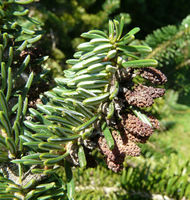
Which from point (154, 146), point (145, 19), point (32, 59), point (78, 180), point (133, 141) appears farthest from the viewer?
point (145, 19)

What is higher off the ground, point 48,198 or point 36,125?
point 36,125

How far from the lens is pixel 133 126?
0.42 metres

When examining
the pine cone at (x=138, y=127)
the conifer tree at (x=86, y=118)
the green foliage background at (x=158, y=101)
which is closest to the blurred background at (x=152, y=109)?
the green foliage background at (x=158, y=101)

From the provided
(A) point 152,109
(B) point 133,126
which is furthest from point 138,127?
(A) point 152,109

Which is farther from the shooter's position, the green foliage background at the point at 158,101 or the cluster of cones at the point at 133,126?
the green foliage background at the point at 158,101

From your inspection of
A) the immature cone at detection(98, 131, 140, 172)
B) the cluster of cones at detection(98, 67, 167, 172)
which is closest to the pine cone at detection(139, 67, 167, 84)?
the cluster of cones at detection(98, 67, 167, 172)

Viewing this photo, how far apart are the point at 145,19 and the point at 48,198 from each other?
293cm

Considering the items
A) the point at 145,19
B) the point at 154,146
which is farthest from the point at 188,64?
the point at 145,19

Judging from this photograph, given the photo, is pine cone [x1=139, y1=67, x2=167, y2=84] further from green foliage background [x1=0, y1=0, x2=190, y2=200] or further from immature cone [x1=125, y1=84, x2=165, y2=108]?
green foliage background [x1=0, y1=0, x2=190, y2=200]

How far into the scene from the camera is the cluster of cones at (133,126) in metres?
0.41

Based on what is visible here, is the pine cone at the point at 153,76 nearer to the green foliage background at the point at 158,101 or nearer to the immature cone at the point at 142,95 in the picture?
the immature cone at the point at 142,95

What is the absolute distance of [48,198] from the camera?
46cm

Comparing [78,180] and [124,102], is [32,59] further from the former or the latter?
Result: [78,180]

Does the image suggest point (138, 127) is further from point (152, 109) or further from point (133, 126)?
point (152, 109)
